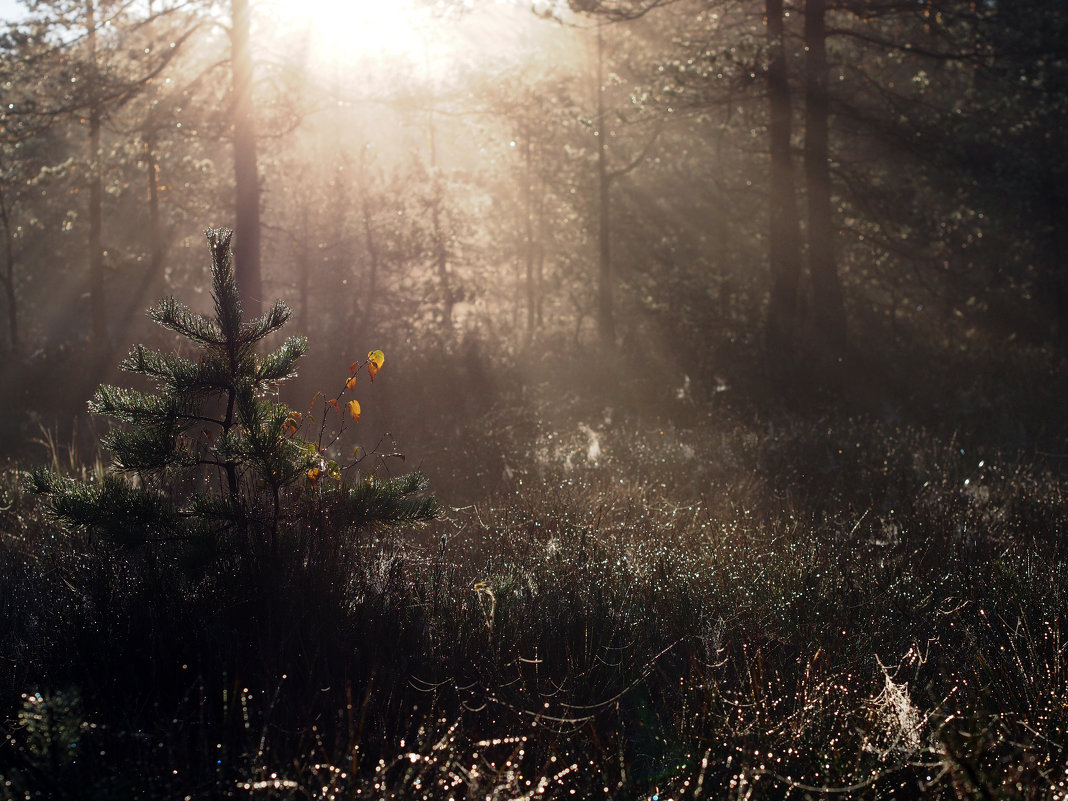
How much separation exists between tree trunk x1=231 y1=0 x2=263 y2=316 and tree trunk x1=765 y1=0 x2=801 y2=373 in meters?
7.08

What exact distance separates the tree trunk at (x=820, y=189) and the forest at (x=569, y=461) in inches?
2.3

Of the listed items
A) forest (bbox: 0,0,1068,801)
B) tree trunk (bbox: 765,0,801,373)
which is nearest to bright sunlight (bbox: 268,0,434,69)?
forest (bbox: 0,0,1068,801)

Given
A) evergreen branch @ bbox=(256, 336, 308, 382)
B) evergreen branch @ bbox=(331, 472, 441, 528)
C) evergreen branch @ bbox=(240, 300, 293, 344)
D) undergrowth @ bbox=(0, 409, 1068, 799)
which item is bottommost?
undergrowth @ bbox=(0, 409, 1068, 799)

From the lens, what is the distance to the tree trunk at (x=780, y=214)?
479 inches

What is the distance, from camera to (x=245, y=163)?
1002 cm

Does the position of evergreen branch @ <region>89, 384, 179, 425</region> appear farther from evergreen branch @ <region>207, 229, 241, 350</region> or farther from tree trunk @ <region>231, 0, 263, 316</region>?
tree trunk @ <region>231, 0, 263, 316</region>

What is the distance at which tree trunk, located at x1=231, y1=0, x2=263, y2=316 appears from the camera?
9.69m

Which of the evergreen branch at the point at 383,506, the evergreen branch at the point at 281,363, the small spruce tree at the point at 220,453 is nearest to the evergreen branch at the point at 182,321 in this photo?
the small spruce tree at the point at 220,453

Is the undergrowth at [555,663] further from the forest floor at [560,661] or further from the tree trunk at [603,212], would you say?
the tree trunk at [603,212]

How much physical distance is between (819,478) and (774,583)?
125 inches

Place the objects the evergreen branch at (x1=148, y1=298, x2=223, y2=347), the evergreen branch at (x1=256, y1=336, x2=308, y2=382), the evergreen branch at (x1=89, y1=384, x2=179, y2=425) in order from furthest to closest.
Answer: the evergreen branch at (x1=256, y1=336, x2=308, y2=382) → the evergreen branch at (x1=148, y1=298, x2=223, y2=347) → the evergreen branch at (x1=89, y1=384, x2=179, y2=425)

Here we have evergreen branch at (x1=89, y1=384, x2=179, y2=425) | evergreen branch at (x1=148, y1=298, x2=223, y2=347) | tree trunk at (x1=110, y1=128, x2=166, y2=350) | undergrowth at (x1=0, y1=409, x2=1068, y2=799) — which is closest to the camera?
undergrowth at (x1=0, y1=409, x2=1068, y2=799)

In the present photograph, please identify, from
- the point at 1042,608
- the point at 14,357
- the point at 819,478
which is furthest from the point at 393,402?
the point at 14,357

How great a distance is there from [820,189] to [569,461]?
24.7 feet
